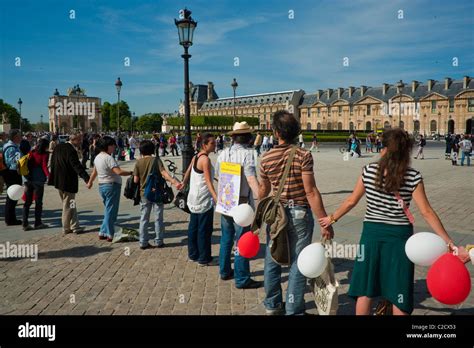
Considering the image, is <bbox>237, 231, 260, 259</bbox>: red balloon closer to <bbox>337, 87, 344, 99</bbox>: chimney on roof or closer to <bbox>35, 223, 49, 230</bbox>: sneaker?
<bbox>35, 223, 49, 230</bbox>: sneaker

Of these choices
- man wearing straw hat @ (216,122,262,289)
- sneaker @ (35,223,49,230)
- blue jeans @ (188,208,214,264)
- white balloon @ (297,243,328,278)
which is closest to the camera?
white balloon @ (297,243,328,278)

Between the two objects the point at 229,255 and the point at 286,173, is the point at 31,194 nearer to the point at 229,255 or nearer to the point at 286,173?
the point at 229,255

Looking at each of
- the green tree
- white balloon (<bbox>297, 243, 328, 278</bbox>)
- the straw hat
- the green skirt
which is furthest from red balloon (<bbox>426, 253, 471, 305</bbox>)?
the green tree

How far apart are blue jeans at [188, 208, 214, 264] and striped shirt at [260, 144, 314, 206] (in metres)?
1.92

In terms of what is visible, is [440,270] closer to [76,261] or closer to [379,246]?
[379,246]

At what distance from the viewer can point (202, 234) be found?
5449 millimetres

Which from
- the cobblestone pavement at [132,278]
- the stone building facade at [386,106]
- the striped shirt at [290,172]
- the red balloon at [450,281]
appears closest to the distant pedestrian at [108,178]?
the cobblestone pavement at [132,278]

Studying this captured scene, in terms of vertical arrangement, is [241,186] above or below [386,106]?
below

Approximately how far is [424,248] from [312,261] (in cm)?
88

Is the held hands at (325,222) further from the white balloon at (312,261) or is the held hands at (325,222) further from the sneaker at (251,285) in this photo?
the sneaker at (251,285)

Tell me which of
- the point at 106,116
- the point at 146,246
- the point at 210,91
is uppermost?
the point at 210,91

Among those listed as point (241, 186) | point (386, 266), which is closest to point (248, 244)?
point (241, 186)

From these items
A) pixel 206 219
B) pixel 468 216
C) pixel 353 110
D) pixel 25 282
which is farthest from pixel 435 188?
pixel 353 110

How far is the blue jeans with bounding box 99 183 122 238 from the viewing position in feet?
21.7
